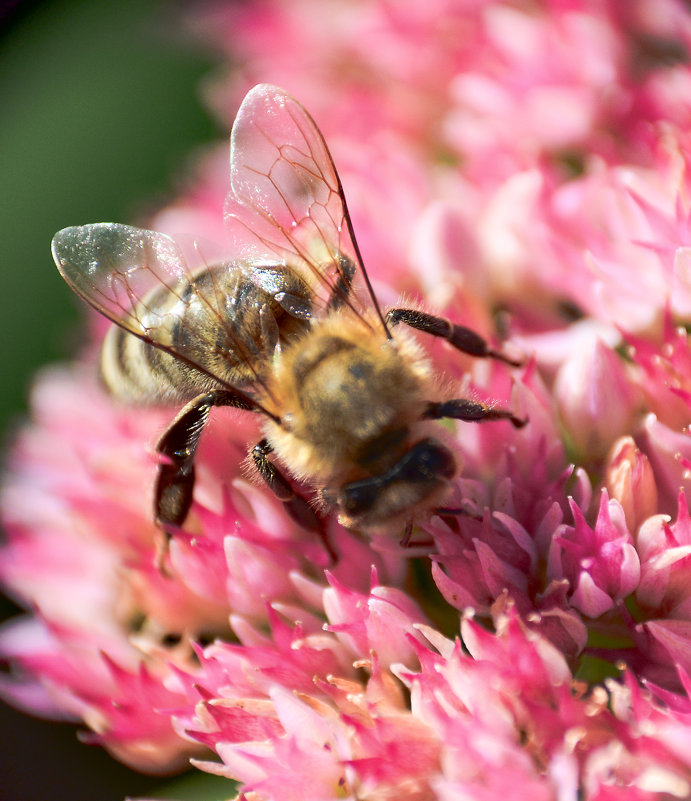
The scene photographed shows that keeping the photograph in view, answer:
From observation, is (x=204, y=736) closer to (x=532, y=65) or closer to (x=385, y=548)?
(x=385, y=548)

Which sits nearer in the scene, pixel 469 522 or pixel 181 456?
pixel 469 522

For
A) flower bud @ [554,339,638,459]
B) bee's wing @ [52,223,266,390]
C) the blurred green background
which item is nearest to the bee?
bee's wing @ [52,223,266,390]

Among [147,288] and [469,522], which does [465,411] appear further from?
[147,288]

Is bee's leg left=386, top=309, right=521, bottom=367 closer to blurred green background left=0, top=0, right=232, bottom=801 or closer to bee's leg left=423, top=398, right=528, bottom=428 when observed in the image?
bee's leg left=423, top=398, right=528, bottom=428

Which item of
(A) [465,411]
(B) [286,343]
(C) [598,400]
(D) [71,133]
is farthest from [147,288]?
(D) [71,133]

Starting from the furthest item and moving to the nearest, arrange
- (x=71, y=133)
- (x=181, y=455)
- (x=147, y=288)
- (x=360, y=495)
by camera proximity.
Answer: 1. (x=71, y=133)
2. (x=181, y=455)
3. (x=147, y=288)
4. (x=360, y=495)

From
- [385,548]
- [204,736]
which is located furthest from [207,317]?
[204,736]
